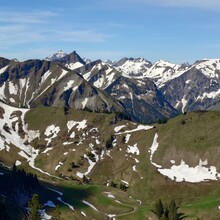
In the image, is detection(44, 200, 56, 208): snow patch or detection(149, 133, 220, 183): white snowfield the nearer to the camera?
detection(44, 200, 56, 208): snow patch

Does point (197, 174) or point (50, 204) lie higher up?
point (197, 174)

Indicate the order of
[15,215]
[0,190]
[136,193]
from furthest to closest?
[136,193]
[0,190]
[15,215]

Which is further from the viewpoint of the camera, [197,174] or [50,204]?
[197,174]

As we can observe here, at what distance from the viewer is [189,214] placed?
515 feet

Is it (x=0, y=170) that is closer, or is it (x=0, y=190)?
(x=0, y=190)

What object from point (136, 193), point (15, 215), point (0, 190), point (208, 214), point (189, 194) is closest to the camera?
point (15, 215)

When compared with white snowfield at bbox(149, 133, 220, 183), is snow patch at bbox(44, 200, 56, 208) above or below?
below

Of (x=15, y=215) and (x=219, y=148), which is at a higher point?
(x=219, y=148)

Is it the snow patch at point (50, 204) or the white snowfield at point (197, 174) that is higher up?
the white snowfield at point (197, 174)

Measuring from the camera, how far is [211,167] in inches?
7702

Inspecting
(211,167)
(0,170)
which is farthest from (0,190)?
(211,167)

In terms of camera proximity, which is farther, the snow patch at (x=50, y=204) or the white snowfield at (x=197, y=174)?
the white snowfield at (x=197, y=174)

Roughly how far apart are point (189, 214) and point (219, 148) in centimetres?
5265

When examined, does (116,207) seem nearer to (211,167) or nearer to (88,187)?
(88,187)
